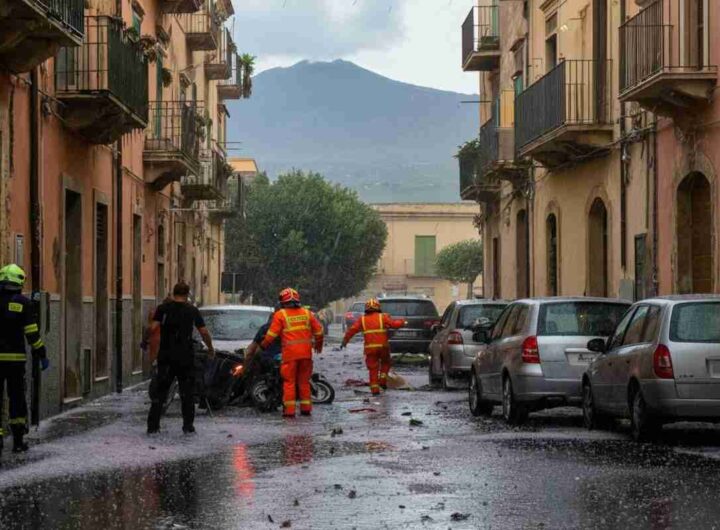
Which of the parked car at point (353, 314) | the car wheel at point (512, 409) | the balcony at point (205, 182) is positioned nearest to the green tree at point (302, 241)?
the parked car at point (353, 314)

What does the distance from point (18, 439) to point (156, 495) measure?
387 cm

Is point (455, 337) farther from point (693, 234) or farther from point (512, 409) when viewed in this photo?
point (512, 409)

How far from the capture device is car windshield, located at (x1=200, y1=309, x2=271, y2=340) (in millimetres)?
24391

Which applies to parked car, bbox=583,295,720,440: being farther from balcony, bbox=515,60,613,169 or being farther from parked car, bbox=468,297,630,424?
balcony, bbox=515,60,613,169

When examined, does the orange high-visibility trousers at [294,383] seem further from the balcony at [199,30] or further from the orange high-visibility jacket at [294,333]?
the balcony at [199,30]

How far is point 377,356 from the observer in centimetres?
2492

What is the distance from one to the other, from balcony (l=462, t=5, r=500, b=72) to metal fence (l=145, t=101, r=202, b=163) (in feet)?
29.1

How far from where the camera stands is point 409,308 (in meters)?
38.7

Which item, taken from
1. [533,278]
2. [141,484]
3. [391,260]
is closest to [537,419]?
[141,484]

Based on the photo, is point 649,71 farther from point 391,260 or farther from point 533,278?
point 391,260

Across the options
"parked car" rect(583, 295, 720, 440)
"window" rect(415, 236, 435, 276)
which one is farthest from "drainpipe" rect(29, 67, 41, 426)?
"window" rect(415, 236, 435, 276)

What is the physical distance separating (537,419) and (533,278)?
14.9 meters

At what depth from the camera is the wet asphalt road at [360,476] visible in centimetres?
1000

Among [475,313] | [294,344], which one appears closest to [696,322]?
[294,344]
